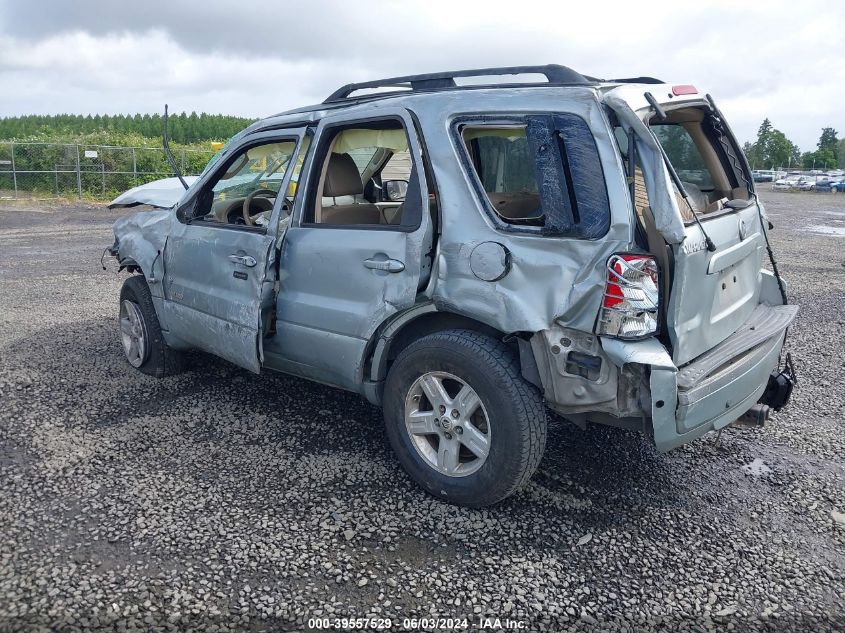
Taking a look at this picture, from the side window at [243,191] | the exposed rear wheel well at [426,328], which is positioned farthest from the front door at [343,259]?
the side window at [243,191]

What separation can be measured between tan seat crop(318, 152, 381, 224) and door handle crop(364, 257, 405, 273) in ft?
2.01

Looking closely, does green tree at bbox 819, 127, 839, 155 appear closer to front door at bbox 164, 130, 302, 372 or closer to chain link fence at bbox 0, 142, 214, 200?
chain link fence at bbox 0, 142, 214, 200

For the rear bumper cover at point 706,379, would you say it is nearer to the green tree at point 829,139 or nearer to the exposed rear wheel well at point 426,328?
the exposed rear wheel well at point 426,328

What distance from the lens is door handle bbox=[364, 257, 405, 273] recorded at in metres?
3.64

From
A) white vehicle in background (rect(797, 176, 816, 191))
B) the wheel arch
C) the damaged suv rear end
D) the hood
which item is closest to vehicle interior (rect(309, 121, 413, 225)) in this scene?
the wheel arch

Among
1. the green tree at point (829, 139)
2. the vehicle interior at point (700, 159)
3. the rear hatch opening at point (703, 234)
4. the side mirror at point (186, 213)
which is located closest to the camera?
the rear hatch opening at point (703, 234)

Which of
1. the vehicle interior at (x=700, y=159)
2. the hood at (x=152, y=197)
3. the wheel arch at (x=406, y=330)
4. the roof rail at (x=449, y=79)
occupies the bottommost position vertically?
the wheel arch at (x=406, y=330)

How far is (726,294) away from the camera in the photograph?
3.63 m

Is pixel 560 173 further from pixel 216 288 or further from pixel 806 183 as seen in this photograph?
pixel 806 183

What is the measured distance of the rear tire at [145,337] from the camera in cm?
536

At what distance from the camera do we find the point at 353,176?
458 cm

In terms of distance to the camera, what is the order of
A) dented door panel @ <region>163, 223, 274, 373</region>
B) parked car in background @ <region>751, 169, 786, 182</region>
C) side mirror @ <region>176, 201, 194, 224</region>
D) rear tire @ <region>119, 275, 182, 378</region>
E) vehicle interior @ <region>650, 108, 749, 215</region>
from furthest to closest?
parked car in background @ <region>751, 169, 786, 182</region> → rear tire @ <region>119, 275, 182, 378</region> → side mirror @ <region>176, 201, 194, 224</region> → dented door panel @ <region>163, 223, 274, 373</region> → vehicle interior @ <region>650, 108, 749, 215</region>

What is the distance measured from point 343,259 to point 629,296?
5.17 feet

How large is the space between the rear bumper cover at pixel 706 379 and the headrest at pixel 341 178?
2.04m
